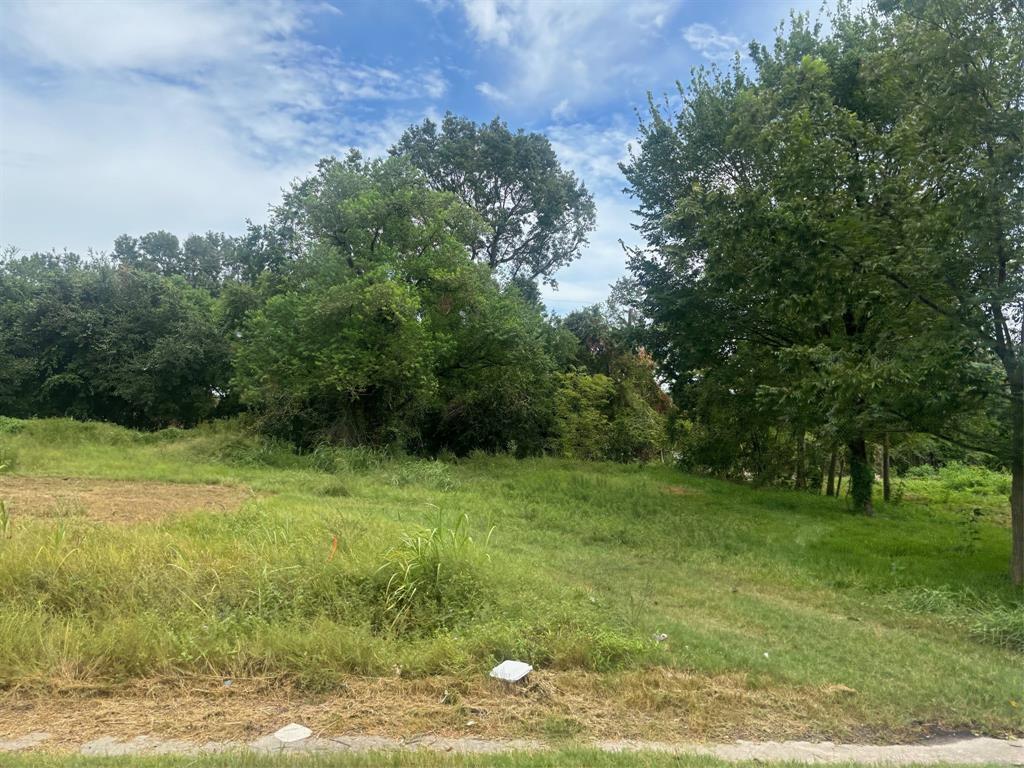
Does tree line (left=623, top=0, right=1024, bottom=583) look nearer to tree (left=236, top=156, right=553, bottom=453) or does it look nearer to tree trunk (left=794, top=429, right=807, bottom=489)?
tree trunk (left=794, top=429, right=807, bottom=489)

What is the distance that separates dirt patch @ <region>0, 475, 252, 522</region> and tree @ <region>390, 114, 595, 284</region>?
21476 millimetres

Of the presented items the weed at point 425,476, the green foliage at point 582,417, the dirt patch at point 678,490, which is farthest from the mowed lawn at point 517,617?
the green foliage at point 582,417

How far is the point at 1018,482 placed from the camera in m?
8.81

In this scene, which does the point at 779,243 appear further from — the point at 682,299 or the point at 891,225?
the point at 682,299

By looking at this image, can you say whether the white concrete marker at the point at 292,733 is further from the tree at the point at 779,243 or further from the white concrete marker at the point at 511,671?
the tree at the point at 779,243

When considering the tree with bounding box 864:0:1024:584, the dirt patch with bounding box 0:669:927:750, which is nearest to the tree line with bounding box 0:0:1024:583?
the tree with bounding box 864:0:1024:584

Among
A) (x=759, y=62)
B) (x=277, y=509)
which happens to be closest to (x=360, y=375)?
(x=277, y=509)

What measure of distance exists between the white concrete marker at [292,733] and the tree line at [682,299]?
786 centimetres

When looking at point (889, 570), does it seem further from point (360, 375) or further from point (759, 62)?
point (360, 375)

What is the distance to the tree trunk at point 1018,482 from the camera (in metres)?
7.98

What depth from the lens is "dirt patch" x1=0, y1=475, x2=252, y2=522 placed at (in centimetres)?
883

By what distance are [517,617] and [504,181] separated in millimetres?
29976

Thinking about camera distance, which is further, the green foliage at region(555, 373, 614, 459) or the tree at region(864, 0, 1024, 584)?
the green foliage at region(555, 373, 614, 459)

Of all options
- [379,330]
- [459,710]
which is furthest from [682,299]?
[459,710]
